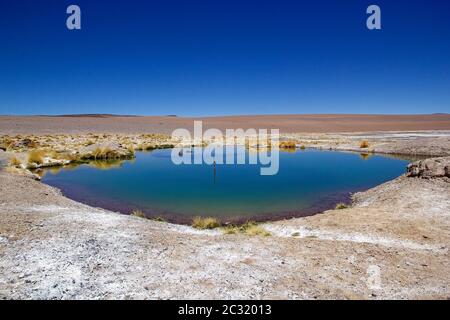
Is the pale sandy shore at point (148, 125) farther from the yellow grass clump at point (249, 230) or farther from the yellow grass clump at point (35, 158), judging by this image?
the yellow grass clump at point (249, 230)

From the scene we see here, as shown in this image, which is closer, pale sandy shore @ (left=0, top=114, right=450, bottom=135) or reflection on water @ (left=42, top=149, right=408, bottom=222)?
reflection on water @ (left=42, top=149, right=408, bottom=222)

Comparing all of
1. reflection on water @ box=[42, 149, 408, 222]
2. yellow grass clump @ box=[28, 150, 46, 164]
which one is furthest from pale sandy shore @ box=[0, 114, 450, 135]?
reflection on water @ box=[42, 149, 408, 222]

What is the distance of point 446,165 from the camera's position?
1326 centimetres

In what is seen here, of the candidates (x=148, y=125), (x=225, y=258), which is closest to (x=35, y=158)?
(x=225, y=258)

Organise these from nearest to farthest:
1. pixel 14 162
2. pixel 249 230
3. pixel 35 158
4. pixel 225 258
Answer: pixel 225 258 < pixel 249 230 < pixel 14 162 < pixel 35 158

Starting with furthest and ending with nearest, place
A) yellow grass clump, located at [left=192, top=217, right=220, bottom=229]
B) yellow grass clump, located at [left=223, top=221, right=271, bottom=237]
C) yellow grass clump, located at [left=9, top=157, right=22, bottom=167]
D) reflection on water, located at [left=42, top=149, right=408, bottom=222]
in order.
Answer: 1. yellow grass clump, located at [left=9, top=157, right=22, bottom=167]
2. reflection on water, located at [left=42, top=149, right=408, bottom=222]
3. yellow grass clump, located at [left=192, top=217, right=220, bottom=229]
4. yellow grass clump, located at [left=223, top=221, right=271, bottom=237]

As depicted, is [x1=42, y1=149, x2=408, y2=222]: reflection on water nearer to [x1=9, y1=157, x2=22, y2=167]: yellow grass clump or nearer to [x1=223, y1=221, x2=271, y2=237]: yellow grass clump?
[x1=9, y1=157, x2=22, y2=167]: yellow grass clump

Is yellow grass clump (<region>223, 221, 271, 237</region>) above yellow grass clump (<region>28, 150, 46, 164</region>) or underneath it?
underneath

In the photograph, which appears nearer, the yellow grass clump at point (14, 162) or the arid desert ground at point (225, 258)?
the arid desert ground at point (225, 258)

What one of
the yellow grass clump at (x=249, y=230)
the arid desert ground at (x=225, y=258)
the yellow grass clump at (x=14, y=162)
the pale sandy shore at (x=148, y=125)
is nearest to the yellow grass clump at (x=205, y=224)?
the yellow grass clump at (x=249, y=230)

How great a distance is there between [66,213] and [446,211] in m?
10.5

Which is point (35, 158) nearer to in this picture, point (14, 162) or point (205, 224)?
point (14, 162)

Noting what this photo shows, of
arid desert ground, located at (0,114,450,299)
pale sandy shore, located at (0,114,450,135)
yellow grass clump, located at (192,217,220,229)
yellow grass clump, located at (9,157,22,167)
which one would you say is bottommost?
yellow grass clump, located at (192,217,220,229)

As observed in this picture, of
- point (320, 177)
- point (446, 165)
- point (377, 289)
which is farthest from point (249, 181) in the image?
point (377, 289)
